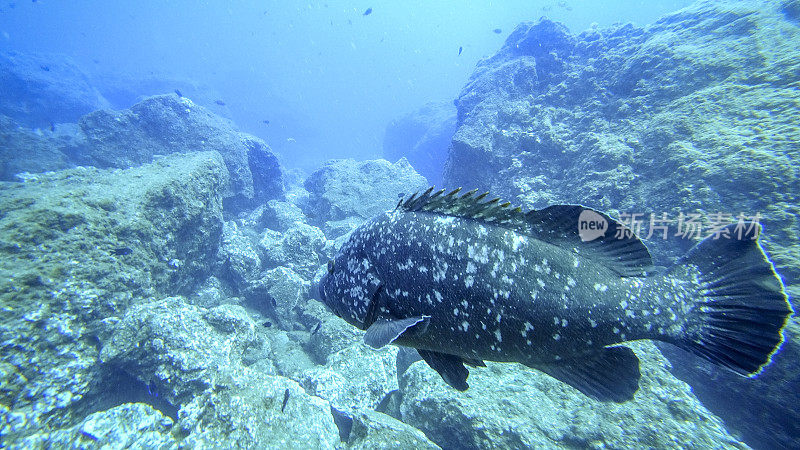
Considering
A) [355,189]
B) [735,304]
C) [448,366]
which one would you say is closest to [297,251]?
[355,189]

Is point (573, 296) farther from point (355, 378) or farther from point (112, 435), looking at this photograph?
→ point (112, 435)

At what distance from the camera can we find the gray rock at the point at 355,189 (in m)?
12.9

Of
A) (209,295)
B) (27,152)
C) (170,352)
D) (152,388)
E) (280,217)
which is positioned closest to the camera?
(170,352)

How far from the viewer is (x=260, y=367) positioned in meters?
5.75

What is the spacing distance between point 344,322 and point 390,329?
5.39 metres

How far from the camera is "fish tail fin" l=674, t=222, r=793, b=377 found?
1.55 m

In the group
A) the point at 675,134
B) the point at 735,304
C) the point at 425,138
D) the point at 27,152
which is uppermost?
the point at 425,138

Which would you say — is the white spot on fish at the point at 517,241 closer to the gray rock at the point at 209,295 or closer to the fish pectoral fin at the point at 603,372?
the fish pectoral fin at the point at 603,372

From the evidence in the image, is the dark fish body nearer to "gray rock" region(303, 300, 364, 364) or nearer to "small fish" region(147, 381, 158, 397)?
"small fish" region(147, 381, 158, 397)

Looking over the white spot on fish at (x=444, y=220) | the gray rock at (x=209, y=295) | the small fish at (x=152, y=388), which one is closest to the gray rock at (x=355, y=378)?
the small fish at (x=152, y=388)

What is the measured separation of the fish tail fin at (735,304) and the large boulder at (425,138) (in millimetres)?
19989

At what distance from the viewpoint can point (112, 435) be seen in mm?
3506

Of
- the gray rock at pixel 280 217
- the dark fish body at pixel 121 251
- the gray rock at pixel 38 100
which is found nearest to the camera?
the dark fish body at pixel 121 251

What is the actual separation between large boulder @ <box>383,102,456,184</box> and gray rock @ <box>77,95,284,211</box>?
12.2 m
